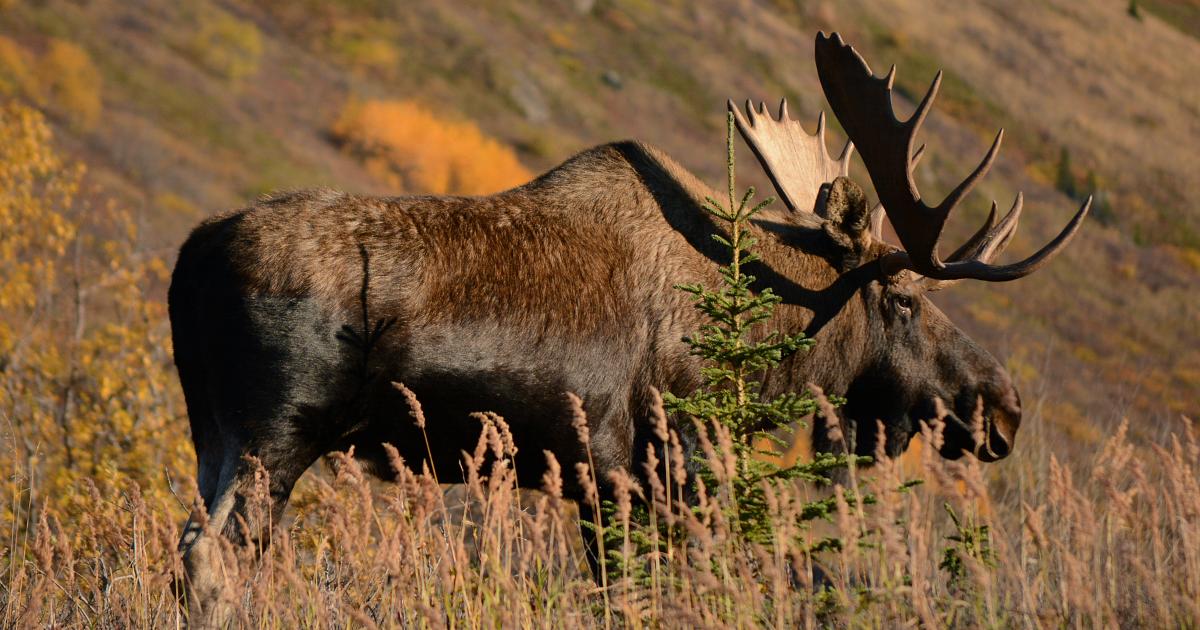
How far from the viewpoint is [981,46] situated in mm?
77688

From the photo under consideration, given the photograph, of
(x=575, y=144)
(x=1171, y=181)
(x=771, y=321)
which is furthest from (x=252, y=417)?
(x=1171, y=181)

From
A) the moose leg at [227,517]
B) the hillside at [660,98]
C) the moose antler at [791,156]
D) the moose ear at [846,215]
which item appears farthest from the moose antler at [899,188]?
the hillside at [660,98]

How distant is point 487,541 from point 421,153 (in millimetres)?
47673

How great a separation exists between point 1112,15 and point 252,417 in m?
91.4

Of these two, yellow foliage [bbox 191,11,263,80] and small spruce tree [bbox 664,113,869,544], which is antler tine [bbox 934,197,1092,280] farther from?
yellow foliage [bbox 191,11,263,80]

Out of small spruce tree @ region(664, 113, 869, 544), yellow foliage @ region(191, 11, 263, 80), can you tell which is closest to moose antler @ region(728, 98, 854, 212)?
small spruce tree @ region(664, 113, 869, 544)

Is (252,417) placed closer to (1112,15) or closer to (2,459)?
(2,459)

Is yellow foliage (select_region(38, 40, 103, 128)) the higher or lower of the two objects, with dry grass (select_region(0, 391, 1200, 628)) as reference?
higher

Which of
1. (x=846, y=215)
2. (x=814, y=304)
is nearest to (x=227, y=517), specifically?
(x=814, y=304)

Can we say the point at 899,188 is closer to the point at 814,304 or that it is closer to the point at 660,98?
the point at 814,304

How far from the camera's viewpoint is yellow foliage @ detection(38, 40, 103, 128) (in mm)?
38000

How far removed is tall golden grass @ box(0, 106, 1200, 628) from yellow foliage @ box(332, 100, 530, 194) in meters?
39.0

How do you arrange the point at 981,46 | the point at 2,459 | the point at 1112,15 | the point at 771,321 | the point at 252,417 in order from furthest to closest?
the point at 1112,15 < the point at 981,46 < the point at 2,459 < the point at 771,321 < the point at 252,417

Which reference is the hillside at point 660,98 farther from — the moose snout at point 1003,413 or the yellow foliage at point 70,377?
the moose snout at point 1003,413
